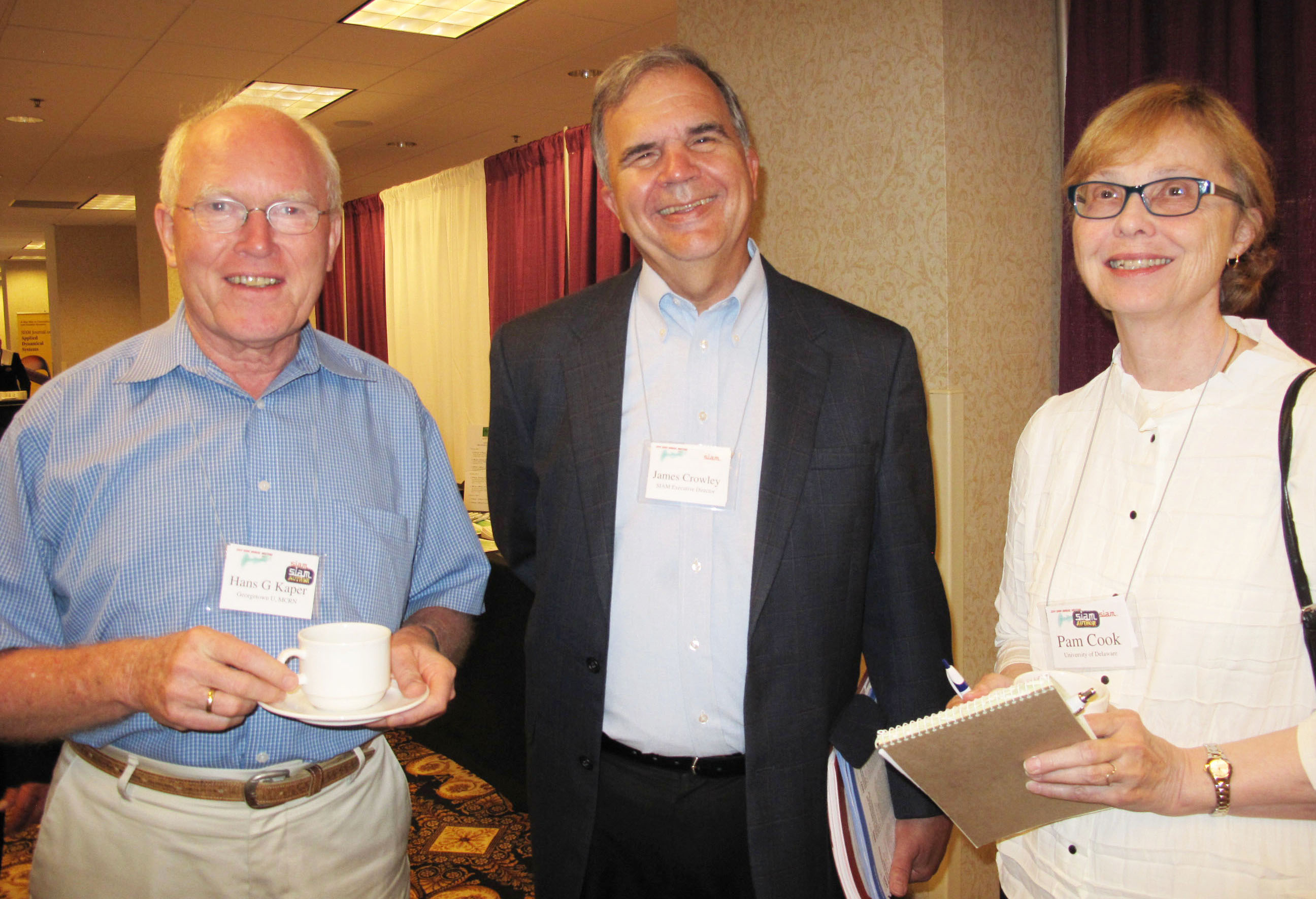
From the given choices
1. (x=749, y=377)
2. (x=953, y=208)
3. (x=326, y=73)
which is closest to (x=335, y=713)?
(x=749, y=377)

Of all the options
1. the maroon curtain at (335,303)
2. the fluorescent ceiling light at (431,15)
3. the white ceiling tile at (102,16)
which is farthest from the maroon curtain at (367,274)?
the fluorescent ceiling light at (431,15)

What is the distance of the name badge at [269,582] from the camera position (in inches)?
55.2

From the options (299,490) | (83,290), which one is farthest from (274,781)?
(83,290)

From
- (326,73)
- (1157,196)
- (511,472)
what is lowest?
(511,472)

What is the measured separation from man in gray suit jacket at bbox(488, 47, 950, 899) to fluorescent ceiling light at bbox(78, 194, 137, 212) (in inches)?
402

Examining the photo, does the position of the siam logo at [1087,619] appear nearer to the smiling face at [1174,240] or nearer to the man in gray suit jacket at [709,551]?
the man in gray suit jacket at [709,551]

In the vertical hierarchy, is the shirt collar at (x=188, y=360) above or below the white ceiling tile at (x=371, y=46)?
below

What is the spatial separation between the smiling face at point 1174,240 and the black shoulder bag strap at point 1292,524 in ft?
0.63

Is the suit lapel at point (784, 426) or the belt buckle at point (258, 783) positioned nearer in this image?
the belt buckle at point (258, 783)

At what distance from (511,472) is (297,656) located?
2.35ft

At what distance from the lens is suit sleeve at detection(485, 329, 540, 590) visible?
6.15 ft

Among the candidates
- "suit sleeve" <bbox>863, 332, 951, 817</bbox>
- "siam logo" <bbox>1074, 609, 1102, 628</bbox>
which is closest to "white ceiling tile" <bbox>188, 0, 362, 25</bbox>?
"suit sleeve" <bbox>863, 332, 951, 817</bbox>

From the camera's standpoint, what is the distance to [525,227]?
23.8ft

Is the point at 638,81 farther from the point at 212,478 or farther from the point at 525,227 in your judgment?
the point at 525,227
